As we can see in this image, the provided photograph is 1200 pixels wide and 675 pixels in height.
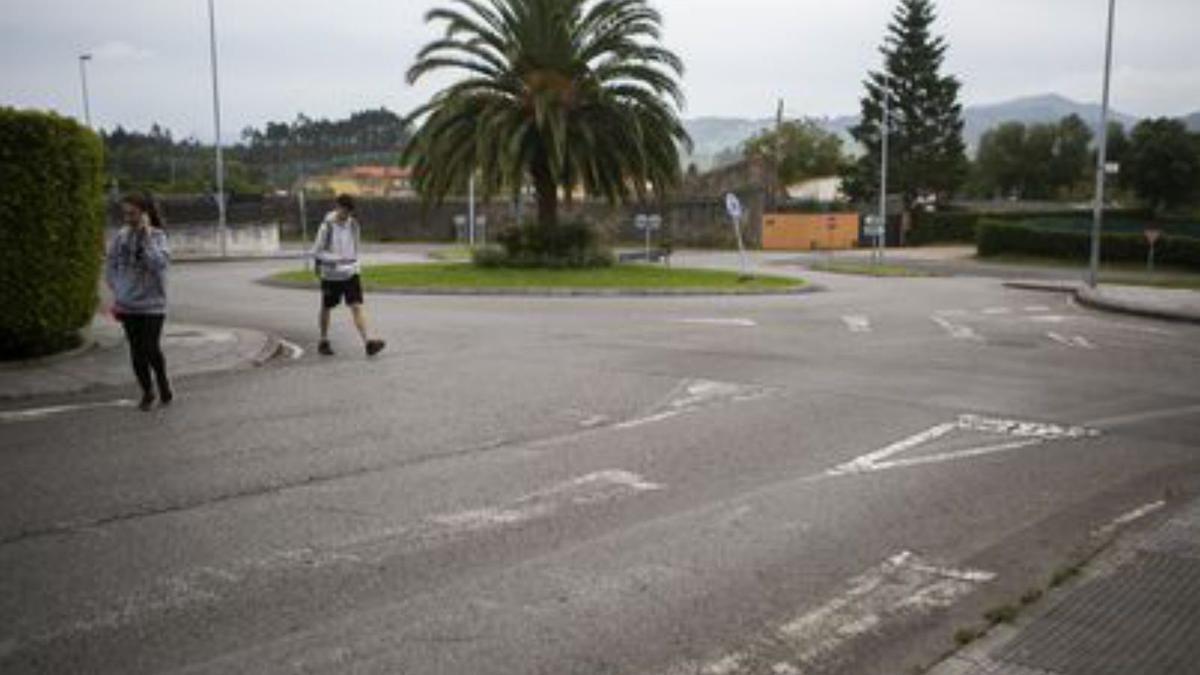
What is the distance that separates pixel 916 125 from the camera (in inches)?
3310

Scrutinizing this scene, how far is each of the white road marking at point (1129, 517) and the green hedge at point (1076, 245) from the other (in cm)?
4552

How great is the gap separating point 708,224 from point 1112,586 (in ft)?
204

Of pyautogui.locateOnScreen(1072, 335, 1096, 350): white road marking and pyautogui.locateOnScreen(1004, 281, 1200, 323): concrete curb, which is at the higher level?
pyautogui.locateOnScreen(1072, 335, 1096, 350): white road marking

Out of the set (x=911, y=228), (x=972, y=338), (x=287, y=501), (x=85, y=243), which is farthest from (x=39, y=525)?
(x=911, y=228)

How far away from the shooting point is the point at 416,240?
231 feet

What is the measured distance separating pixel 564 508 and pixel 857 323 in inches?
511

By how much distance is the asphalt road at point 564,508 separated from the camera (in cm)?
487

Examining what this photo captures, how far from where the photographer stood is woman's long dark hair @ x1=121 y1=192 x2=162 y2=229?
33.4ft

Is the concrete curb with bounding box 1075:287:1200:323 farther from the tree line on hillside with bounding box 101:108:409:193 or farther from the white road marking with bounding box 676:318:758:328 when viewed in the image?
the tree line on hillside with bounding box 101:108:409:193

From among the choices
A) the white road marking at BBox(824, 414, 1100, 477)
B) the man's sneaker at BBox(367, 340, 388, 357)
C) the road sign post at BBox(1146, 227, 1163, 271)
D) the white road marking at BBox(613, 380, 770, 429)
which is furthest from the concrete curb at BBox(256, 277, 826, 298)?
the road sign post at BBox(1146, 227, 1163, 271)

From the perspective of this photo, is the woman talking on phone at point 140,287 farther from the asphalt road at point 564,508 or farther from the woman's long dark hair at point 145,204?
the asphalt road at point 564,508

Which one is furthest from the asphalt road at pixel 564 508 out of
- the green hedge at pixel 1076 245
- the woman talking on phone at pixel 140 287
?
the green hedge at pixel 1076 245

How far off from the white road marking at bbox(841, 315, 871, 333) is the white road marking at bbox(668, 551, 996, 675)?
11.9 m

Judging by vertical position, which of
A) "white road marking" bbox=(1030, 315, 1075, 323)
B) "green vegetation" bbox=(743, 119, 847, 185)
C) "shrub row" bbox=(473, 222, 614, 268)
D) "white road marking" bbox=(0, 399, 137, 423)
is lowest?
"white road marking" bbox=(1030, 315, 1075, 323)
